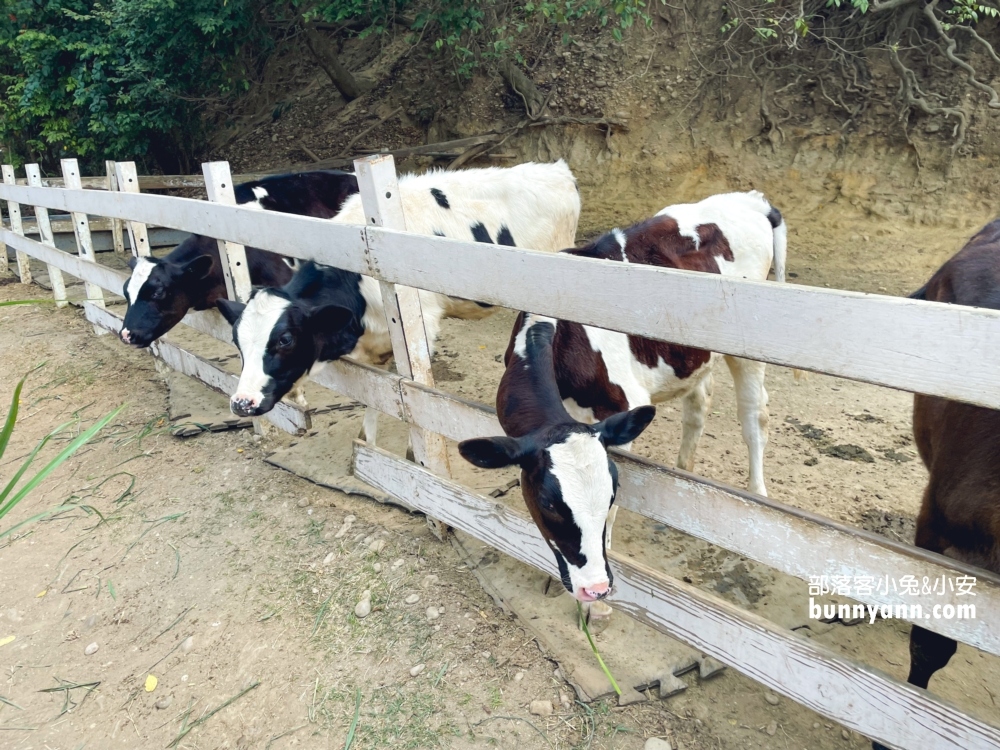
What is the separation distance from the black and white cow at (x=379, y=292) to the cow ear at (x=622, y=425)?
1.75 metres

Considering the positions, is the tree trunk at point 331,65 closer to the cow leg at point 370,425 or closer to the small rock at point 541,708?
the cow leg at point 370,425

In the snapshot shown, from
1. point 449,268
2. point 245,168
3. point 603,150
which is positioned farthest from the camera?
point 245,168

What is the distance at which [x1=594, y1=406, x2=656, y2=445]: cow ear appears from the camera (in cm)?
245

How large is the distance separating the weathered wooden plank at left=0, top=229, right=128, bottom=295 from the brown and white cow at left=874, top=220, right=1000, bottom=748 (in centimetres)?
516

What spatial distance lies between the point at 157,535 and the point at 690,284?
322 centimetres

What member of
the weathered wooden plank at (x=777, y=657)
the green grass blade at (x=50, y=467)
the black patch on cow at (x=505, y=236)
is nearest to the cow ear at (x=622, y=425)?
the weathered wooden plank at (x=777, y=657)

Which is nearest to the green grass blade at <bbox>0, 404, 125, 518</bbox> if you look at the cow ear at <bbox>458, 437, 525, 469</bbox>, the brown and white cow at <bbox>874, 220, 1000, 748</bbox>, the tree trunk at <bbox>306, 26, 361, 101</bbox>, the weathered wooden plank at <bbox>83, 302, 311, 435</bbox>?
the cow ear at <bbox>458, 437, 525, 469</bbox>

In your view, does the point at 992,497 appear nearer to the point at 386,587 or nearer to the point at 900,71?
the point at 386,587

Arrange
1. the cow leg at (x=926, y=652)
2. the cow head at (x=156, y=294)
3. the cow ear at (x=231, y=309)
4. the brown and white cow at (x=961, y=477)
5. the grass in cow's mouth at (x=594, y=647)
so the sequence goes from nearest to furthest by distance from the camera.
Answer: the brown and white cow at (x=961, y=477), the cow leg at (x=926, y=652), the grass in cow's mouth at (x=594, y=647), the cow ear at (x=231, y=309), the cow head at (x=156, y=294)

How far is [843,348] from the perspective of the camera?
5.30 feet

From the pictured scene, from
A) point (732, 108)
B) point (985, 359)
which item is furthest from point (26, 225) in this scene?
point (985, 359)

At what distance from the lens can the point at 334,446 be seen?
15.1 feet

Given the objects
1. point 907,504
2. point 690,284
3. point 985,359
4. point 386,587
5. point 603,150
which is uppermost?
point 603,150

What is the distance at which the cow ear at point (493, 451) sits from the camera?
238 centimetres
